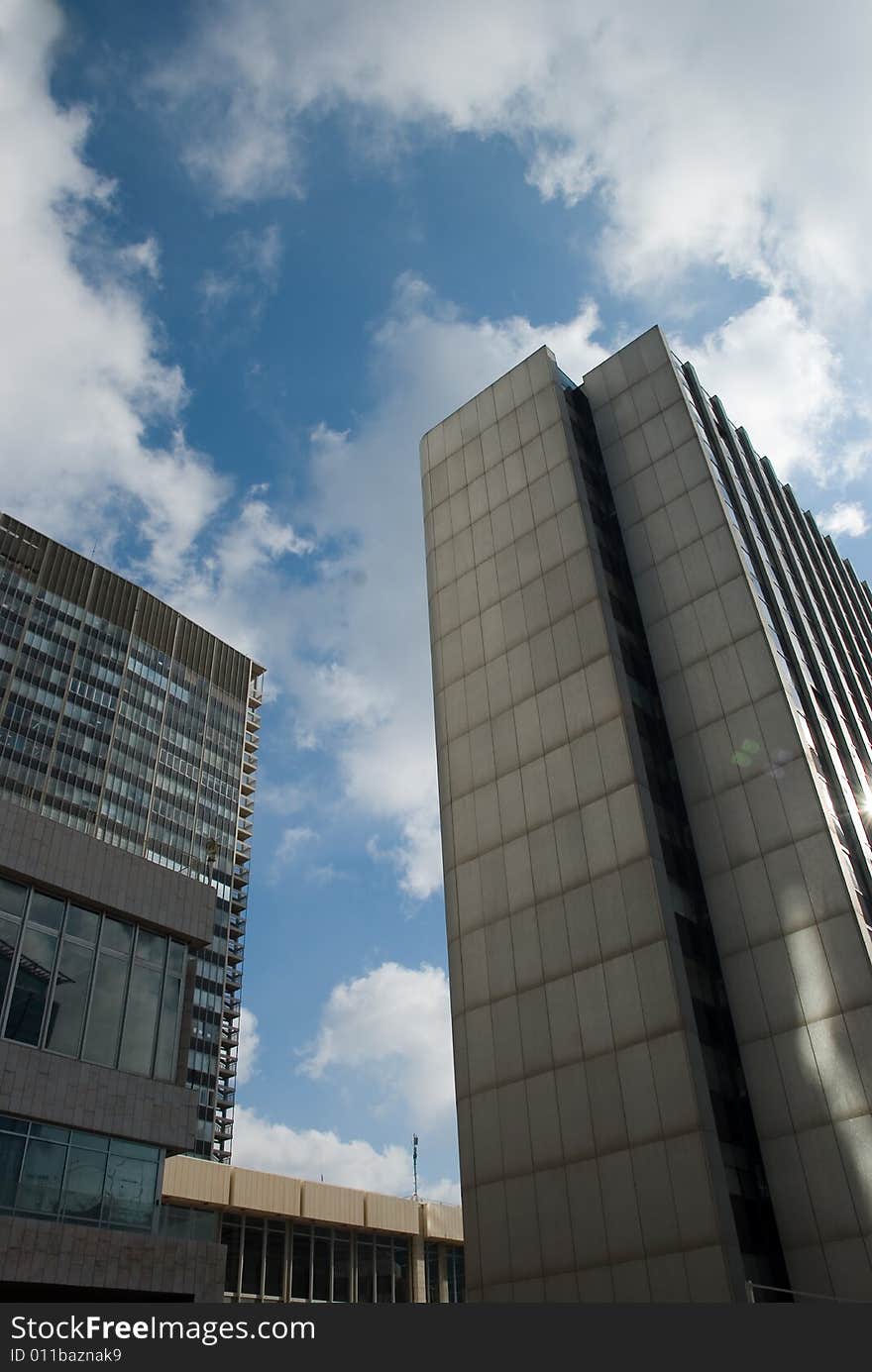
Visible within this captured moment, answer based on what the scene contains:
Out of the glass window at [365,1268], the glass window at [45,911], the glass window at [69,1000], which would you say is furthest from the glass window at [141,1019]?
the glass window at [365,1268]

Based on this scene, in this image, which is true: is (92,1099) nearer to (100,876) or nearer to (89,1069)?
(89,1069)

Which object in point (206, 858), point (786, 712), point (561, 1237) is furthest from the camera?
point (206, 858)

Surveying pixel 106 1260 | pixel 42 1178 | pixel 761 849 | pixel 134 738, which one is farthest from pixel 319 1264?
pixel 134 738

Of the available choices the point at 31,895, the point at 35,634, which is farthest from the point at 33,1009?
the point at 35,634

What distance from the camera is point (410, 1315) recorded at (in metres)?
9.95

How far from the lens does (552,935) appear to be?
3888 centimetres

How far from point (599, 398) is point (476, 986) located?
104ft

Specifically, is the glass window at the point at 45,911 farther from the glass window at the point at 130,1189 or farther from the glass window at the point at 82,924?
the glass window at the point at 130,1189

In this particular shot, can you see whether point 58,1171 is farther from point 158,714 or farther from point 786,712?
point 158,714

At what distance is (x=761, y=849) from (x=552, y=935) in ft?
29.1

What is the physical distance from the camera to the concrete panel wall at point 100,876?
81.7 feet

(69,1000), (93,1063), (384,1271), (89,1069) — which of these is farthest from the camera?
(384,1271)

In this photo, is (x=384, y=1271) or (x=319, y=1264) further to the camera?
(x=384, y=1271)

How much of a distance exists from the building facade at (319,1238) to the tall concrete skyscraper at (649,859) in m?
18.5
